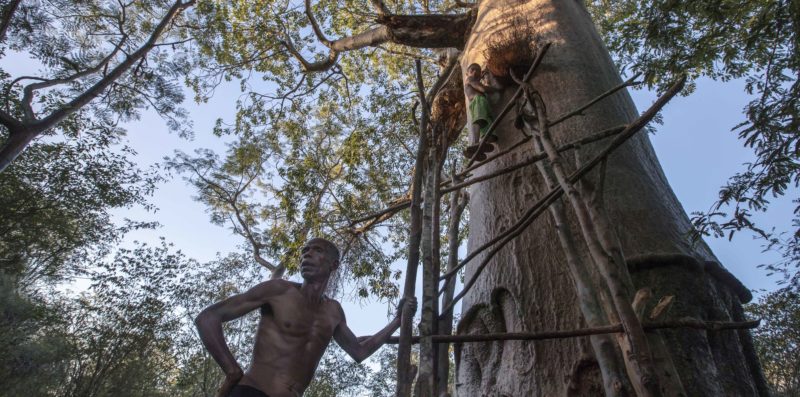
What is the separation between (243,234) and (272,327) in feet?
41.1

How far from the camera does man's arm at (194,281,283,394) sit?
1848 mm

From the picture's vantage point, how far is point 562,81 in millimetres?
2812

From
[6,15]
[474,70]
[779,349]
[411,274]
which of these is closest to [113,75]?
[6,15]

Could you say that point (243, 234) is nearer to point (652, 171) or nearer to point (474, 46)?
point (474, 46)

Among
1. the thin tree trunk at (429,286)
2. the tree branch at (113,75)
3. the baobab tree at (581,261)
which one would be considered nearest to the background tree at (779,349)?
the baobab tree at (581,261)

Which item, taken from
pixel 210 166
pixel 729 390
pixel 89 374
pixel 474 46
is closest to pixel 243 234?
pixel 210 166

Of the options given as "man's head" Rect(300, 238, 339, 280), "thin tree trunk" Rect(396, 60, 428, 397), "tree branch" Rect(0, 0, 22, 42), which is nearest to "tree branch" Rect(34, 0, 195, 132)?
"tree branch" Rect(0, 0, 22, 42)

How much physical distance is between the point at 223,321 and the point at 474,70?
7.64 ft

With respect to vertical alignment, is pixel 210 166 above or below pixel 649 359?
above

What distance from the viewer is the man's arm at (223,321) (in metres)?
1.85

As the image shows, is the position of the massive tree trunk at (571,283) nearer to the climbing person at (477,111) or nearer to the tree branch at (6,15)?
the climbing person at (477,111)

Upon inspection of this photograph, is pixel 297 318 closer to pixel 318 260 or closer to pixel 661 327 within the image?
pixel 318 260

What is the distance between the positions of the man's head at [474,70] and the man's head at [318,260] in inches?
63.1

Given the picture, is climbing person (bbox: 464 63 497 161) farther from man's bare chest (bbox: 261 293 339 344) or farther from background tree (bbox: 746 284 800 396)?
background tree (bbox: 746 284 800 396)
